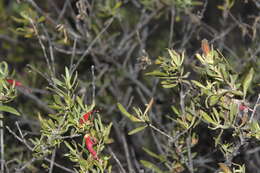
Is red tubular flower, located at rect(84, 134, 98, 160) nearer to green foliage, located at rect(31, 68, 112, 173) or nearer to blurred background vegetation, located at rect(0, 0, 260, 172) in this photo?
green foliage, located at rect(31, 68, 112, 173)

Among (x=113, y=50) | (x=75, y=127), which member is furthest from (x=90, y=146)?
(x=113, y=50)

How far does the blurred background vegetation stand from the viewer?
162cm

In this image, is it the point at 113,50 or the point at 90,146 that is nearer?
the point at 90,146

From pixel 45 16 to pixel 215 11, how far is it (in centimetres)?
171

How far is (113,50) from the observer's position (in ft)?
6.25

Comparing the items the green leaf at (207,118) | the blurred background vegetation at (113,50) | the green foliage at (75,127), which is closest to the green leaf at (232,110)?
the green leaf at (207,118)

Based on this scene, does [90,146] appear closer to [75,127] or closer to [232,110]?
[75,127]

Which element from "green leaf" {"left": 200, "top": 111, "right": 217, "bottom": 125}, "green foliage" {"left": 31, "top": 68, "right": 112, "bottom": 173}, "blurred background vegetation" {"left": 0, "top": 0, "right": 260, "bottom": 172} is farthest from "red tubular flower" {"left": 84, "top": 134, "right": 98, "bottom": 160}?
"blurred background vegetation" {"left": 0, "top": 0, "right": 260, "bottom": 172}

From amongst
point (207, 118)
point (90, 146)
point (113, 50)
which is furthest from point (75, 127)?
point (113, 50)

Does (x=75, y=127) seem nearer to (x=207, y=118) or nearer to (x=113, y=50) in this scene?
(x=207, y=118)

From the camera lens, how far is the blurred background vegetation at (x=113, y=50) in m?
1.62

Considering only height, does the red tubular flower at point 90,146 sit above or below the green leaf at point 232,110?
below

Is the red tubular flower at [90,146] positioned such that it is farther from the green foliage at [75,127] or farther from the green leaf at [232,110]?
the green leaf at [232,110]

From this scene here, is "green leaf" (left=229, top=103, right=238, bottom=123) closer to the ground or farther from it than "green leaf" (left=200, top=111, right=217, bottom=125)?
farther from it
